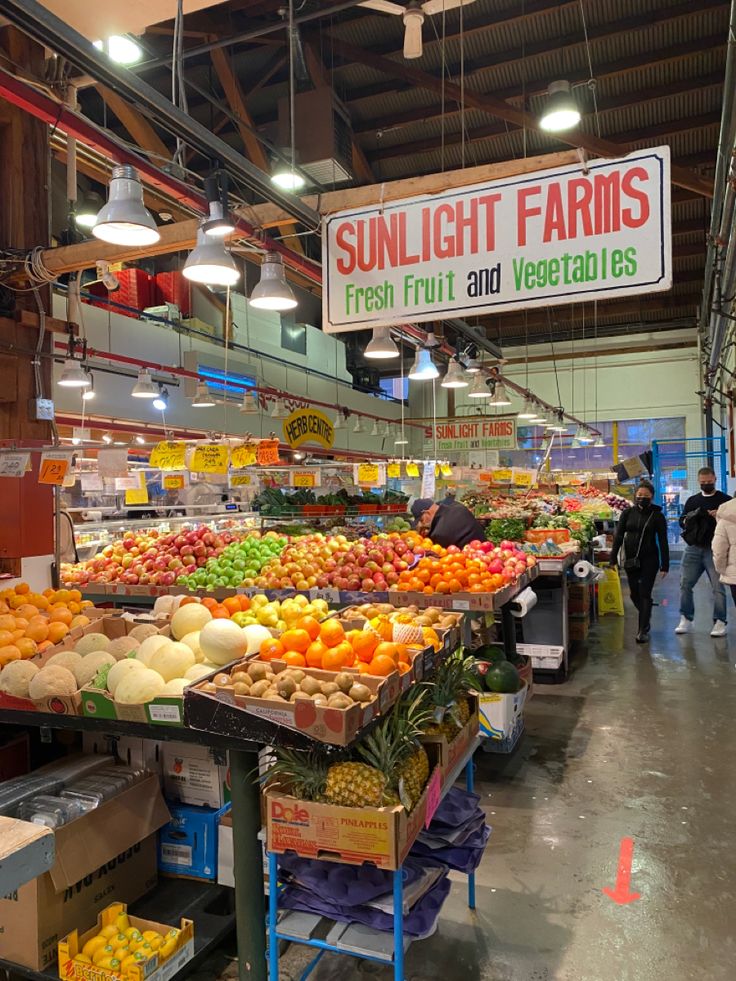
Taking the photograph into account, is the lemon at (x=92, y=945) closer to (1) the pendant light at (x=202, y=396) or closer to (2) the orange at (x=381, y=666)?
(2) the orange at (x=381, y=666)

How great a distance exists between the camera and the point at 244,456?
6.09 metres

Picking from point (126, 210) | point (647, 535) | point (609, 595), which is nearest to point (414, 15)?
point (126, 210)

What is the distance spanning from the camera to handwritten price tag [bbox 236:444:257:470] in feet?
19.9

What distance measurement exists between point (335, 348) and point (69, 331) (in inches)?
502

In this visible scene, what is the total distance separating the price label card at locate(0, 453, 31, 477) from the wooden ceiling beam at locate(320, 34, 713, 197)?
508cm

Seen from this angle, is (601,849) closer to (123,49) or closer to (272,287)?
(272,287)

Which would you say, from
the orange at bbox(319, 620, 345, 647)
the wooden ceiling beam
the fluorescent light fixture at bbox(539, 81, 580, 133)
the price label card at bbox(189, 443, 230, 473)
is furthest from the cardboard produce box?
the wooden ceiling beam

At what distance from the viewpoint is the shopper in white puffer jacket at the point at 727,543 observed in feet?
22.9

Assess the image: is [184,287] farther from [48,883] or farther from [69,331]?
[48,883]


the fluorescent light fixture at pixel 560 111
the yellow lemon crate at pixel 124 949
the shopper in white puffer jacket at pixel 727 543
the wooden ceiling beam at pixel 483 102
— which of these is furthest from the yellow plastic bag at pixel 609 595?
the yellow lemon crate at pixel 124 949

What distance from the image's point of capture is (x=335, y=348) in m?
18.1

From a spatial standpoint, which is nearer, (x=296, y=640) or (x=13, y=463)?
(x=296, y=640)

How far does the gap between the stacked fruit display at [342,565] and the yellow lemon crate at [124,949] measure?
3.06m

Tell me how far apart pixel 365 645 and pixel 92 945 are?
148 cm
